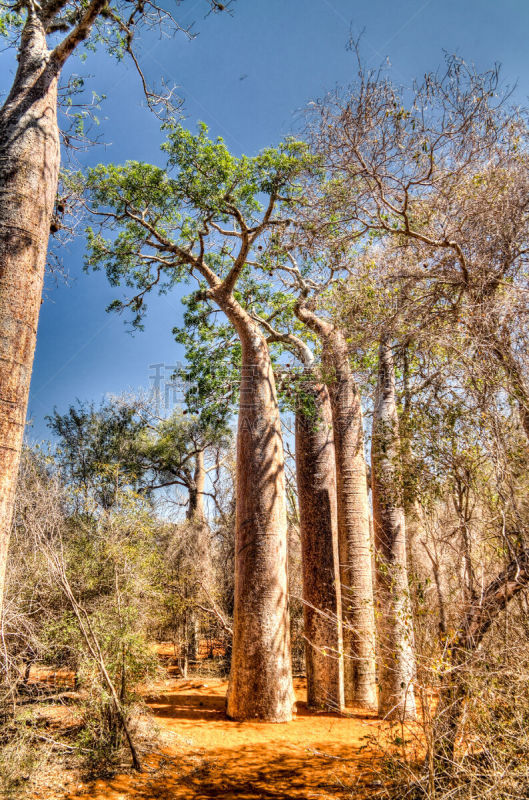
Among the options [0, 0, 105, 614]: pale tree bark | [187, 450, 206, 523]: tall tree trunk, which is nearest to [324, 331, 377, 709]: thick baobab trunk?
[0, 0, 105, 614]: pale tree bark

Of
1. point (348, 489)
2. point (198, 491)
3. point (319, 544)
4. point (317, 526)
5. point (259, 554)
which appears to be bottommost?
point (259, 554)

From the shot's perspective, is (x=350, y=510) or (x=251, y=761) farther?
(x=350, y=510)

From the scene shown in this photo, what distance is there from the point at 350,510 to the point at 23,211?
18.4 feet

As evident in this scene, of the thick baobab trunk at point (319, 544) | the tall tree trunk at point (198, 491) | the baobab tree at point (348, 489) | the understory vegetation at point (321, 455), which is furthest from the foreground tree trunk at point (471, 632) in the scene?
the tall tree trunk at point (198, 491)

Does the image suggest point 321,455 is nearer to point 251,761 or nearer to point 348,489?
point 348,489

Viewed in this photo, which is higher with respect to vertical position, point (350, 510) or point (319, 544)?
point (350, 510)

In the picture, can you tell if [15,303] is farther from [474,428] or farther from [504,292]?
[504,292]

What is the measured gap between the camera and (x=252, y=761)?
4.29 metres

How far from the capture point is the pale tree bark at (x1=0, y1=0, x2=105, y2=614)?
7.14 feet

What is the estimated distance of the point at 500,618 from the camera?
9.29ft

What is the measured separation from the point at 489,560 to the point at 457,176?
3139 millimetres

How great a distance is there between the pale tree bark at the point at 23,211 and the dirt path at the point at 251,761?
2.51m

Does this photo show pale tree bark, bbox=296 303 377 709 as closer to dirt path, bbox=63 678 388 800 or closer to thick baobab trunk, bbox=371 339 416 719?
thick baobab trunk, bbox=371 339 416 719

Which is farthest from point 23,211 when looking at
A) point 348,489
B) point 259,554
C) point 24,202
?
point 348,489
